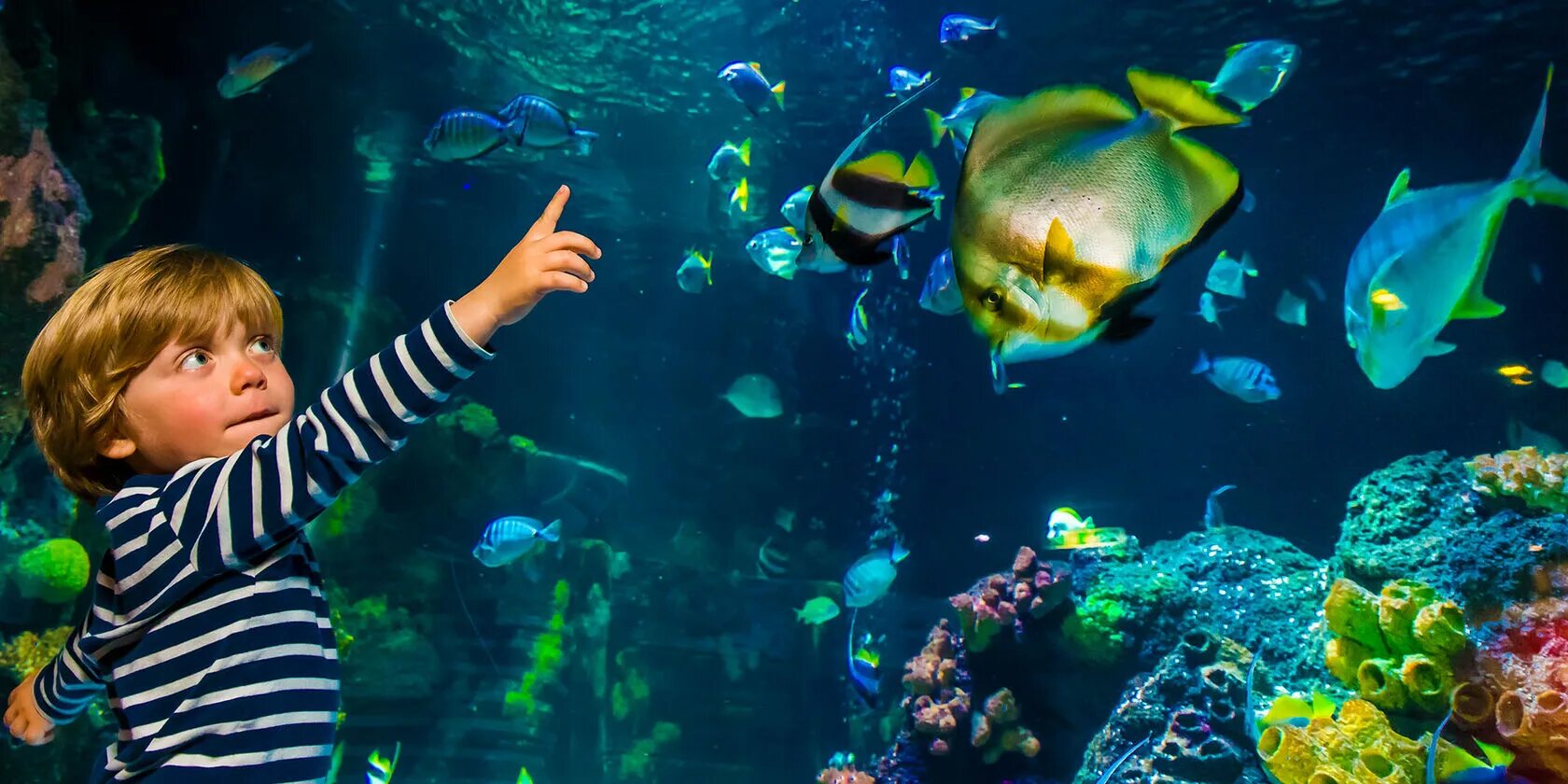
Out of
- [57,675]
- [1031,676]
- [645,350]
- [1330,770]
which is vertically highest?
[57,675]

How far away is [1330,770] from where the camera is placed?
3.35 metres

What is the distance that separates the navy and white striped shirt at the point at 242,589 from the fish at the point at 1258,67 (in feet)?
21.9

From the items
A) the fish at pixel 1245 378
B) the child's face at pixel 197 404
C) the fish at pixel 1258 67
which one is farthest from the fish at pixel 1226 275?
the child's face at pixel 197 404

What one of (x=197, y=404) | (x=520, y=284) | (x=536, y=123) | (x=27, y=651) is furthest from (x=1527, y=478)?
(x=27, y=651)

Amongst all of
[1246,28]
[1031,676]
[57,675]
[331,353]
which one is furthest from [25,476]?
[1246,28]

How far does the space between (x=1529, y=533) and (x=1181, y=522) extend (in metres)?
13.7

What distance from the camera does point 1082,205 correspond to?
3.34ft

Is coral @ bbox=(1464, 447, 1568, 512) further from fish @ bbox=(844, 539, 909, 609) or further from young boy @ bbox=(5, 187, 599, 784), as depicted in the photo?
young boy @ bbox=(5, 187, 599, 784)

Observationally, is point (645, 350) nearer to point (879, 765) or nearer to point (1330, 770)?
point (879, 765)

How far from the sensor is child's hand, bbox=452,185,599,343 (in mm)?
1588

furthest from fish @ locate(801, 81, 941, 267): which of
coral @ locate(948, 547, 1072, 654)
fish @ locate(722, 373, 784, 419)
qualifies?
fish @ locate(722, 373, 784, 419)

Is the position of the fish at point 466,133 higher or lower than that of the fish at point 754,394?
higher

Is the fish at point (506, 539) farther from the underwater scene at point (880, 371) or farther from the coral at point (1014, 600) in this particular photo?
the coral at point (1014, 600)

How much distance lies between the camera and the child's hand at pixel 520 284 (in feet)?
5.21
